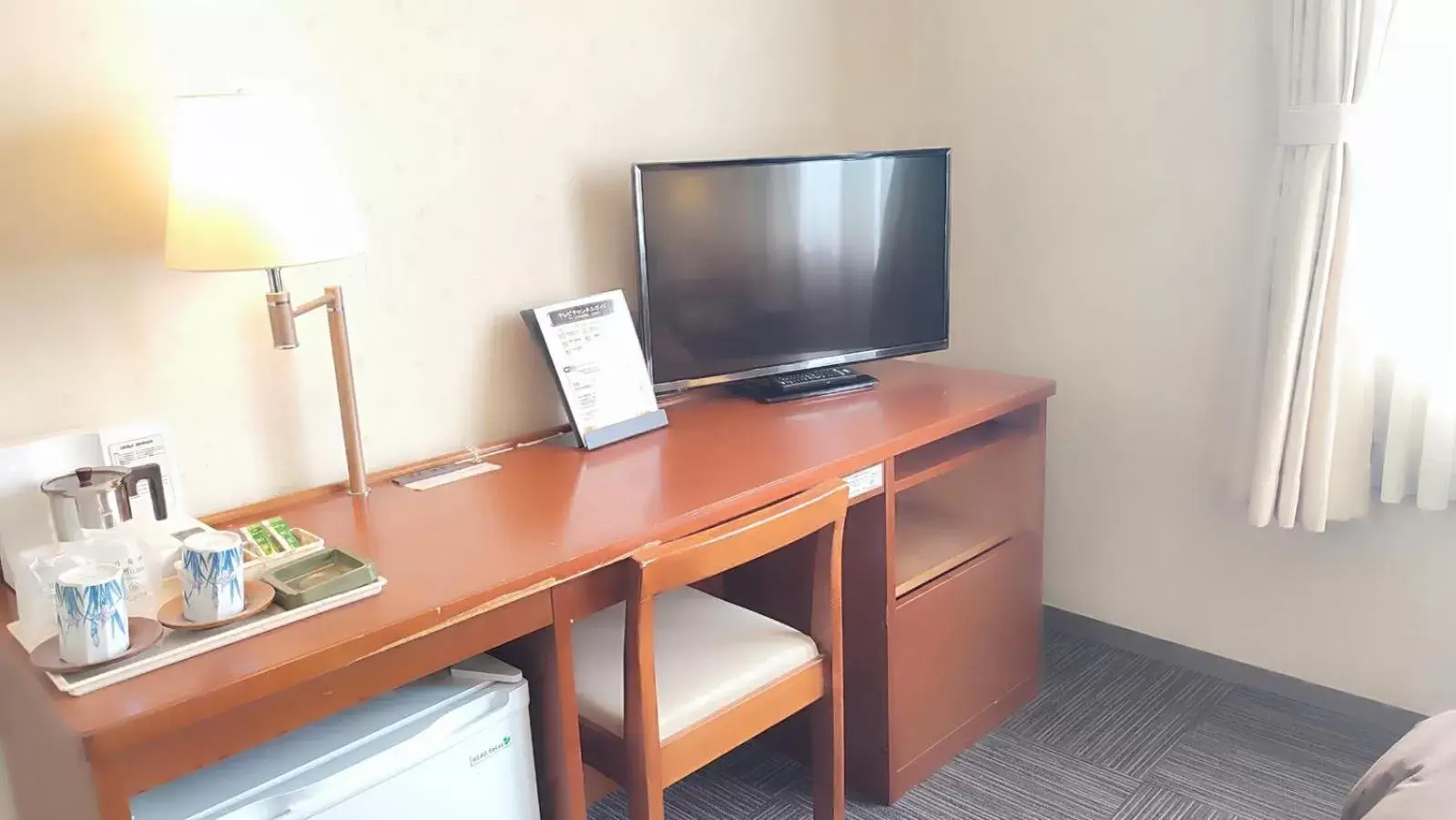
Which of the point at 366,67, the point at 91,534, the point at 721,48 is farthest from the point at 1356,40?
the point at 91,534

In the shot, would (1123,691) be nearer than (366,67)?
No

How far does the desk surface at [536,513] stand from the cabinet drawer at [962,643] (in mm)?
344

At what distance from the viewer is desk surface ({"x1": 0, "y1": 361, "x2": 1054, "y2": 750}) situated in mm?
1179

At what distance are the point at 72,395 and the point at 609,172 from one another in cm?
107

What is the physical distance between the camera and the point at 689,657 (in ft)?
5.73

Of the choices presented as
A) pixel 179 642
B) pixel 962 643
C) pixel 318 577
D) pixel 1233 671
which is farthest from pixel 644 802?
pixel 1233 671

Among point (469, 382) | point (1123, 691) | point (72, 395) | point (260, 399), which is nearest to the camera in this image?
point (72, 395)

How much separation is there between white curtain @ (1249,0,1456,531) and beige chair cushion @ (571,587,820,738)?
3.83ft

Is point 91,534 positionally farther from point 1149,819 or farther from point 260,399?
point 1149,819

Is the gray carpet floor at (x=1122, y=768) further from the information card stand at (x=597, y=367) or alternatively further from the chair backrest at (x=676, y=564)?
the information card stand at (x=597, y=367)

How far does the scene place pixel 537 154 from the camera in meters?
2.06

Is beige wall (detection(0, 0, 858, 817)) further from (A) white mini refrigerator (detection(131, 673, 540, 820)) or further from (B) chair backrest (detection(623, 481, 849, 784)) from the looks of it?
(B) chair backrest (detection(623, 481, 849, 784))

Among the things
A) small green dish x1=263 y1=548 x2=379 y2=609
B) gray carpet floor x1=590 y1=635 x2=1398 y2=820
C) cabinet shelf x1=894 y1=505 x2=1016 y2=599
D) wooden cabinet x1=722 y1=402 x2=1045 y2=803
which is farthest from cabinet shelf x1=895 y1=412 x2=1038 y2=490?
small green dish x1=263 y1=548 x2=379 y2=609

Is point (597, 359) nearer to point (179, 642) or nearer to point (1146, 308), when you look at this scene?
point (179, 642)
